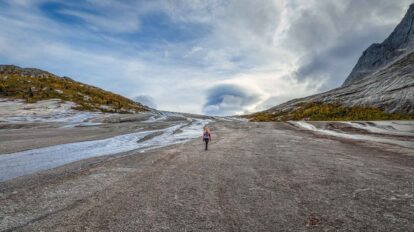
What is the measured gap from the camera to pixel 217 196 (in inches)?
338

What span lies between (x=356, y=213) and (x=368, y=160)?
7761 millimetres

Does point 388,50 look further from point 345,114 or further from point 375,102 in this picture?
point 345,114

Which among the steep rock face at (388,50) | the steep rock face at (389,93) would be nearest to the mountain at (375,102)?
the steep rock face at (389,93)

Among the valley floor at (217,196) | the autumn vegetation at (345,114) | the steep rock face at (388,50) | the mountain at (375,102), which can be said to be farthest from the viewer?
the steep rock face at (388,50)

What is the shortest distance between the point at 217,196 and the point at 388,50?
119253mm

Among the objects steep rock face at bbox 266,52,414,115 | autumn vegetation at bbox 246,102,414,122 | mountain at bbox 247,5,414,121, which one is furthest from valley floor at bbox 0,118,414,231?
steep rock face at bbox 266,52,414,115

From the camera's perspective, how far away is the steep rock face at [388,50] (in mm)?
93625

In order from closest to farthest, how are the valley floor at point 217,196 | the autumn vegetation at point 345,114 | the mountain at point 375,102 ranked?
the valley floor at point 217,196, the autumn vegetation at point 345,114, the mountain at point 375,102

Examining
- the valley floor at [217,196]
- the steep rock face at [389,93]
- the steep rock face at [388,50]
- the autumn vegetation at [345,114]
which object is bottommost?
the valley floor at [217,196]

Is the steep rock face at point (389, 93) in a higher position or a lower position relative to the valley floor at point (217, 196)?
higher

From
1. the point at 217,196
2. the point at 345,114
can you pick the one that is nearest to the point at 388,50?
the point at 345,114

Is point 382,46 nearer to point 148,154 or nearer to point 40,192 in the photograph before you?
point 148,154

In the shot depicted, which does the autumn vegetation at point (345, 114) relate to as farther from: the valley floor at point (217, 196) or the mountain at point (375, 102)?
the valley floor at point (217, 196)

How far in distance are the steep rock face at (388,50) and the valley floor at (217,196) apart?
91327 mm
